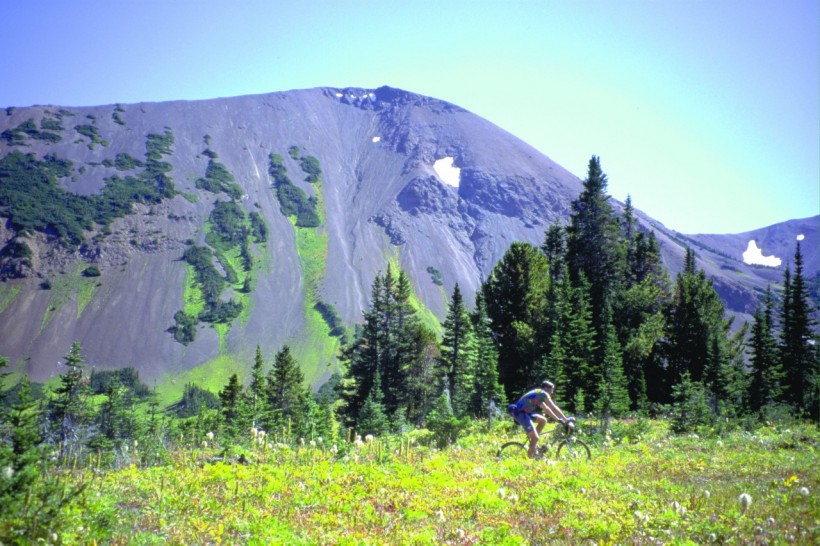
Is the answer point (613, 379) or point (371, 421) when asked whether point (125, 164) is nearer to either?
point (371, 421)

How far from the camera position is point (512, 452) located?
44.8ft

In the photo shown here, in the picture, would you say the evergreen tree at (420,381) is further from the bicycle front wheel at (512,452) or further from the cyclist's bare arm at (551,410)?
the cyclist's bare arm at (551,410)

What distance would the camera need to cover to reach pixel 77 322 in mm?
131375

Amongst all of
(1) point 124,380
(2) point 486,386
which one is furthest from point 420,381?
(1) point 124,380

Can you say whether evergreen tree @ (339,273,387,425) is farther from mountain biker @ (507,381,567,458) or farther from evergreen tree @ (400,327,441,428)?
mountain biker @ (507,381,567,458)

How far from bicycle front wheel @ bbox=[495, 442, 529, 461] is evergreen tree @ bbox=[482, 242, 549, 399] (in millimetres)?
24447

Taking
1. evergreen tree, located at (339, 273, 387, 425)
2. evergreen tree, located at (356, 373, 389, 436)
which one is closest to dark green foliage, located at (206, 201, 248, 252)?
evergreen tree, located at (339, 273, 387, 425)

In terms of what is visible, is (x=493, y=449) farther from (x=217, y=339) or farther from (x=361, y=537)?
(x=217, y=339)

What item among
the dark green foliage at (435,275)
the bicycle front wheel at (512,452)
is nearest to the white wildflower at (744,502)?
the bicycle front wheel at (512,452)

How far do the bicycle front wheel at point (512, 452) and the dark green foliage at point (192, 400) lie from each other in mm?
91978

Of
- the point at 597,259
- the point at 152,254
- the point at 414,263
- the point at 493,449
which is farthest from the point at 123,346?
the point at 493,449

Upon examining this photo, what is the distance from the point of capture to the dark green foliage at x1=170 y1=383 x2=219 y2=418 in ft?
315

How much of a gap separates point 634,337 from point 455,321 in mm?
15488

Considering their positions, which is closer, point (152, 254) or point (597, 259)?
point (597, 259)
